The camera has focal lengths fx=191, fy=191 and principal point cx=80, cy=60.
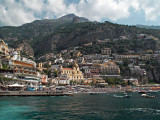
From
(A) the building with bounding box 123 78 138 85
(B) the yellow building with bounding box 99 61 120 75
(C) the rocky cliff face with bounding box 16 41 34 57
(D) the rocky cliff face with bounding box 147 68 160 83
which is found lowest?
(A) the building with bounding box 123 78 138 85

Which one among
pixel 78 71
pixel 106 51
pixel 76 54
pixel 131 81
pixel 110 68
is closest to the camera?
pixel 131 81

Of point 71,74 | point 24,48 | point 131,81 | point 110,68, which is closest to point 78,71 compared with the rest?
point 71,74

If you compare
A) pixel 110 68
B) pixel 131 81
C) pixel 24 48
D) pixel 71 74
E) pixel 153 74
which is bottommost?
pixel 131 81

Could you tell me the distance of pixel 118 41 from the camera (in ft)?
540

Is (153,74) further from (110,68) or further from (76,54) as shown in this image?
(76,54)

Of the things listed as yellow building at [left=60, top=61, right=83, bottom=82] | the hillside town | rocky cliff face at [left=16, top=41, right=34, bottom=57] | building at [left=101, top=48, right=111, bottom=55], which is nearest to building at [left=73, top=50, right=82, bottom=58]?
the hillside town

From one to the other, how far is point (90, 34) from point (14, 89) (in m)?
127

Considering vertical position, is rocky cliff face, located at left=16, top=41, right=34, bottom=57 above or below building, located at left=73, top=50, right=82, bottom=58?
above

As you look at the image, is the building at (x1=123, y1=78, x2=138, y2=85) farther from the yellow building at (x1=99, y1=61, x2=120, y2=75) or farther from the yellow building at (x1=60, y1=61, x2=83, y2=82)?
the yellow building at (x1=60, y1=61, x2=83, y2=82)

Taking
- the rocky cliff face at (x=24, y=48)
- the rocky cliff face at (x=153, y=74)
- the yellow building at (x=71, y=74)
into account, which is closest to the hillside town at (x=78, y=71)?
the yellow building at (x=71, y=74)

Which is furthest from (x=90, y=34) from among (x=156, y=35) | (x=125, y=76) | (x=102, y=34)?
(x=125, y=76)

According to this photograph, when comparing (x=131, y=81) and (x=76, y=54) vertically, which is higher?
(x=76, y=54)

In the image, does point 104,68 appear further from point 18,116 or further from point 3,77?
point 18,116

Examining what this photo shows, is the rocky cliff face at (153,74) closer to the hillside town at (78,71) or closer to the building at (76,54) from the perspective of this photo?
the hillside town at (78,71)
